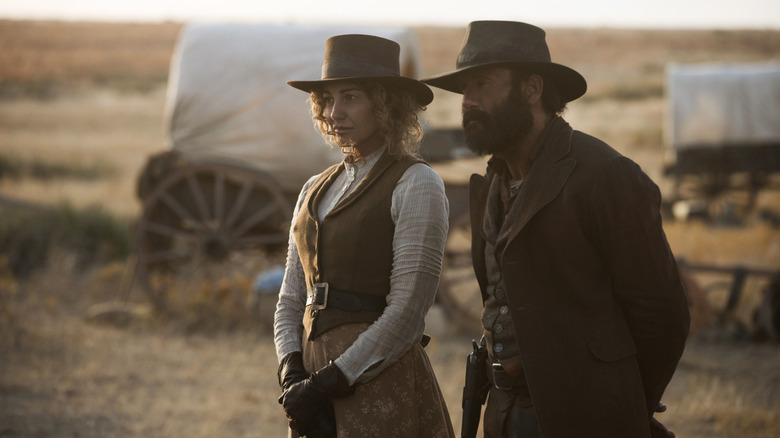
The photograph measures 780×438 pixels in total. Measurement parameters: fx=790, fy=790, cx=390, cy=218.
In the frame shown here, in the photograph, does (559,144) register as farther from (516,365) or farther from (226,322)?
(226,322)

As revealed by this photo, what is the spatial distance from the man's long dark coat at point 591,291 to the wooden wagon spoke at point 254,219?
5.19m

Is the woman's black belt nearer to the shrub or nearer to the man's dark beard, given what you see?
the man's dark beard

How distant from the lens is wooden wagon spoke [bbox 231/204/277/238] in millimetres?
7078

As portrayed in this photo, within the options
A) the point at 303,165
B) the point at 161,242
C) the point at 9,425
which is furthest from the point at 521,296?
the point at 161,242

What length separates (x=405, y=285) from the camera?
7.42ft

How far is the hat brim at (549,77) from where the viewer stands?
213 cm

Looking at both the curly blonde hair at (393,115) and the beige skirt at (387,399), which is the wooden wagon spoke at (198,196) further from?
the beige skirt at (387,399)

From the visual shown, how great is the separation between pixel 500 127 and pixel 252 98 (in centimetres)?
508

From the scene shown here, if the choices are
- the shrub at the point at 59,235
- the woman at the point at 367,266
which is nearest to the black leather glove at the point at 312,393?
the woman at the point at 367,266

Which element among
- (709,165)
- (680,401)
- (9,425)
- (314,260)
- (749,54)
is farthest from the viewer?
(749,54)

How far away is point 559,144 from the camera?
6.95 feet

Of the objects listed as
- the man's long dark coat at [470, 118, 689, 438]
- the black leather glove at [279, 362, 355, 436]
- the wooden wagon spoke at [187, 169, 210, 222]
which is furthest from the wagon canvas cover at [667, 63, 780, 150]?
the black leather glove at [279, 362, 355, 436]

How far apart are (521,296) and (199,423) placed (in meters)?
3.40

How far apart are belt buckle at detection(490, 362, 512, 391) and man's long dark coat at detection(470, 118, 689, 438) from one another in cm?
15
